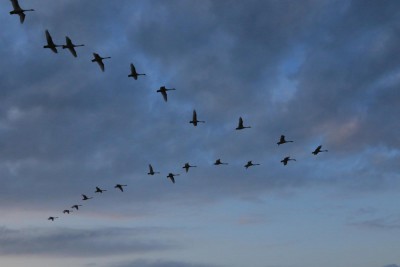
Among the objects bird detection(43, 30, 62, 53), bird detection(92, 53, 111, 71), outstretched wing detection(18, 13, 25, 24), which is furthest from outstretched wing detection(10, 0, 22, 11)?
bird detection(92, 53, 111, 71)

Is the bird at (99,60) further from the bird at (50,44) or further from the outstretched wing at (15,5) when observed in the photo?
the outstretched wing at (15,5)

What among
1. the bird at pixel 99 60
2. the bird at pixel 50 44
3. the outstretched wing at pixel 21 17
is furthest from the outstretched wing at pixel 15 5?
the bird at pixel 99 60

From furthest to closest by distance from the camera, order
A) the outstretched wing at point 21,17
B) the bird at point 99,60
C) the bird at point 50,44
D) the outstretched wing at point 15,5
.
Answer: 1. the bird at point 99,60
2. the bird at point 50,44
3. the outstretched wing at point 21,17
4. the outstretched wing at point 15,5

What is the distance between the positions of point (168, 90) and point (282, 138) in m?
31.4

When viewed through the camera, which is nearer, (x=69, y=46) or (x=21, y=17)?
(x=21, y=17)

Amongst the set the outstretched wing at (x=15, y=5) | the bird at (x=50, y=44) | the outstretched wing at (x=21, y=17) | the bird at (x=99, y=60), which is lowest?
the outstretched wing at (x=21, y=17)

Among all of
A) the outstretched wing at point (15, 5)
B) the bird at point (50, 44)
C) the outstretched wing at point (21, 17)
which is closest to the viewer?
the outstretched wing at point (15, 5)

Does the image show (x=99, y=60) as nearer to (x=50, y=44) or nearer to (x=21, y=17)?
(x=50, y=44)

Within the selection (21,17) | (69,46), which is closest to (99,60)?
(69,46)

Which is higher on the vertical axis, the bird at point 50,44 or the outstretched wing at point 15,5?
the bird at point 50,44

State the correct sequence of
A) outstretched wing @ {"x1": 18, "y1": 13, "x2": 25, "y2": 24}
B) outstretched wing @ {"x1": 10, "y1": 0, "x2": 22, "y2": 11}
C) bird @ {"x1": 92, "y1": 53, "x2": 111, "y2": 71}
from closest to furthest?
outstretched wing @ {"x1": 10, "y1": 0, "x2": 22, "y2": 11} < outstretched wing @ {"x1": 18, "y1": 13, "x2": 25, "y2": 24} < bird @ {"x1": 92, "y1": 53, "x2": 111, "y2": 71}

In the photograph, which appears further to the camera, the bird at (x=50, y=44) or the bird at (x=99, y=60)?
the bird at (x=99, y=60)

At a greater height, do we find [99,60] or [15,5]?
[99,60]

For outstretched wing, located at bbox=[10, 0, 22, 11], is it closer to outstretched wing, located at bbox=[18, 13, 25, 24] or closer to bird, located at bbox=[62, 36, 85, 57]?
outstretched wing, located at bbox=[18, 13, 25, 24]
